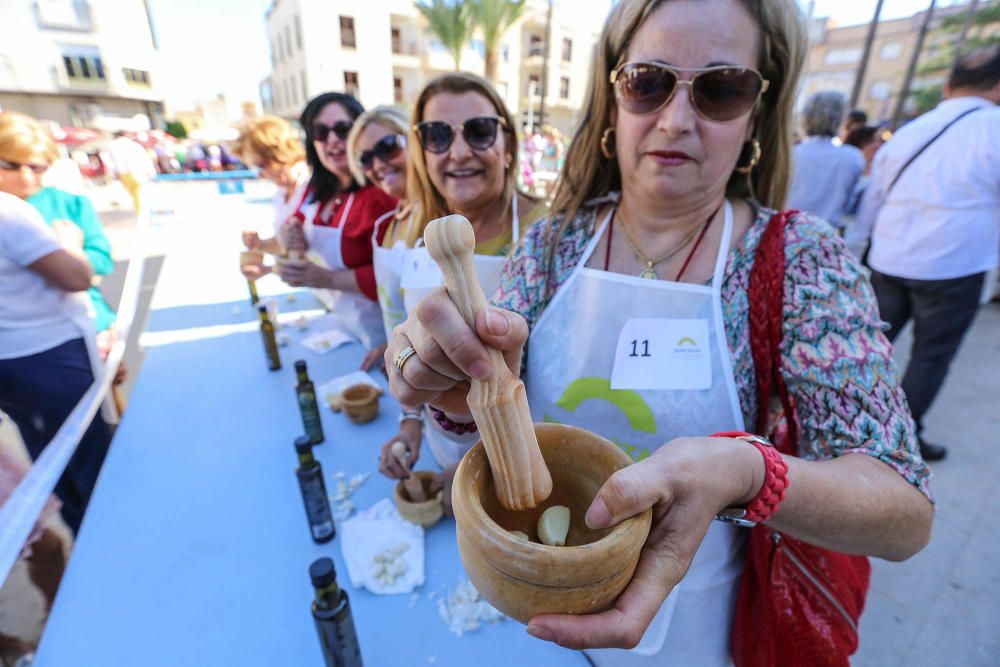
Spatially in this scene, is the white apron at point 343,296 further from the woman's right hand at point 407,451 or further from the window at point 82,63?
the window at point 82,63

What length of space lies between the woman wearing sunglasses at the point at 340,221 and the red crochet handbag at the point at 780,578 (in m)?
2.29

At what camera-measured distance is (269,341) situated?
2633 millimetres

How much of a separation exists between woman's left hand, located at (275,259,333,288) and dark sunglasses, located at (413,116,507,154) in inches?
47.1

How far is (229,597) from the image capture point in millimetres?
1361

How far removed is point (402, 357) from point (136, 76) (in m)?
38.4

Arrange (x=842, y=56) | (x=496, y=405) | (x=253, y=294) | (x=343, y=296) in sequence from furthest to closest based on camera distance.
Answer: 1. (x=842, y=56)
2. (x=253, y=294)
3. (x=343, y=296)
4. (x=496, y=405)

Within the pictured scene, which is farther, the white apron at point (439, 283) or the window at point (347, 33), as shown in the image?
the window at point (347, 33)

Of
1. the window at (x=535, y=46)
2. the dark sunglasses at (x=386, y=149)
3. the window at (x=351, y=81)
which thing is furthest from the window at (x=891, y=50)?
the dark sunglasses at (x=386, y=149)

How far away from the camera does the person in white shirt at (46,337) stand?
211cm

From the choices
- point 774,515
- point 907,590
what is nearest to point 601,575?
point 774,515

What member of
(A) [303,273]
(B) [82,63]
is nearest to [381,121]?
(A) [303,273]

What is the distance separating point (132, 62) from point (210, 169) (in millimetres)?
17529

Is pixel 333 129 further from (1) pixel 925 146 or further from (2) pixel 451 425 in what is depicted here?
(1) pixel 925 146

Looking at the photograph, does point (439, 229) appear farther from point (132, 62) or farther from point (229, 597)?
point (132, 62)
